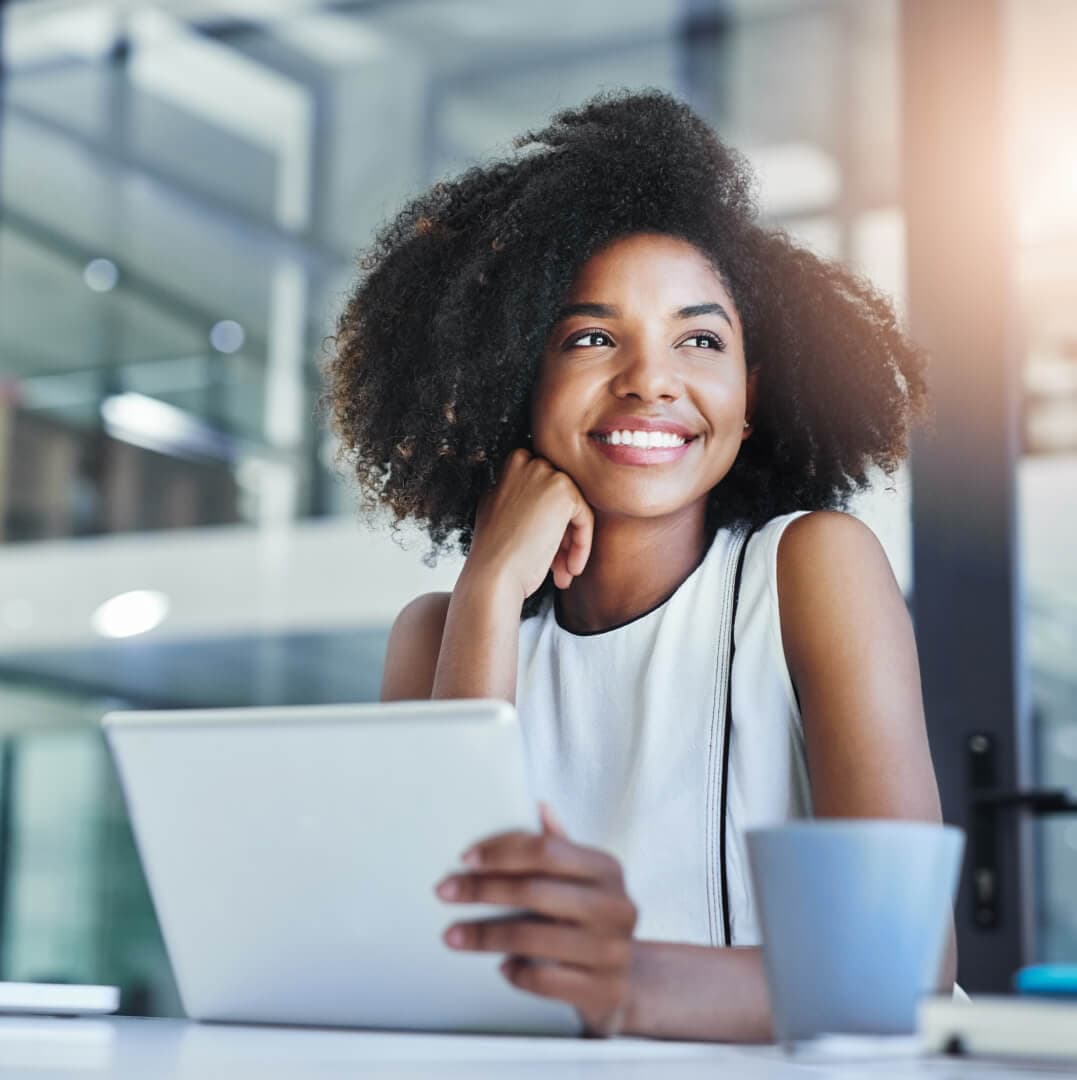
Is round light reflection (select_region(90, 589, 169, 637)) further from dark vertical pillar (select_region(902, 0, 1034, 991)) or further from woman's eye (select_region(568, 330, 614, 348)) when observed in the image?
woman's eye (select_region(568, 330, 614, 348))

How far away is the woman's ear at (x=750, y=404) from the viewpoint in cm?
167

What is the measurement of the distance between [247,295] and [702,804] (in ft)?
8.66

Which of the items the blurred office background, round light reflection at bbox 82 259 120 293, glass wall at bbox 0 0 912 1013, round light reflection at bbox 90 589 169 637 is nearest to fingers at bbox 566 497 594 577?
the blurred office background

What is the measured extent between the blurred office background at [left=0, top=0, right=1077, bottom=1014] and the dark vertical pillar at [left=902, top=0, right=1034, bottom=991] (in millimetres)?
879

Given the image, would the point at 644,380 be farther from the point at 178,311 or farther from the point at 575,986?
the point at 178,311

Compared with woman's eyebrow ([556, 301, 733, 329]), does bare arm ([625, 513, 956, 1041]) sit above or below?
below

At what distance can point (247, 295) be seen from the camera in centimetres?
371

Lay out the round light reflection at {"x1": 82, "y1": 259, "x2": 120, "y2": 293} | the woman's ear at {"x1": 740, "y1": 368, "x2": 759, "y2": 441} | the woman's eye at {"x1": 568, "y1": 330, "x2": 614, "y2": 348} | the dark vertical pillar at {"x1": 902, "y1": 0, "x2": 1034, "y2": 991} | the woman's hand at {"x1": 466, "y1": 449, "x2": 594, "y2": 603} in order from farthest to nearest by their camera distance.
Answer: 1. the round light reflection at {"x1": 82, "y1": 259, "x2": 120, "y2": 293}
2. the dark vertical pillar at {"x1": 902, "y1": 0, "x2": 1034, "y2": 991}
3. the woman's ear at {"x1": 740, "y1": 368, "x2": 759, "y2": 441}
4. the woman's eye at {"x1": 568, "y1": 330, "x2": 614, "y2": 348}
5. the woman's hand at {"x1": 466, "y1": 449, "x2": 594, "y2": 603}

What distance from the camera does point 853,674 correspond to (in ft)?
4.22

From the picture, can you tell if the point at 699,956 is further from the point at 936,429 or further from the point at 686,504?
the point at 936,429

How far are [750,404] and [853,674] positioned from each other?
48 cm

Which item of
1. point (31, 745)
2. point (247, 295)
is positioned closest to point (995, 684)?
point (247, 295)

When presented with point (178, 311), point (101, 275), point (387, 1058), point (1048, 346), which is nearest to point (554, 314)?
point (387, 1058)

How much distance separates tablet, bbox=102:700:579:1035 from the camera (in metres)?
0.72
